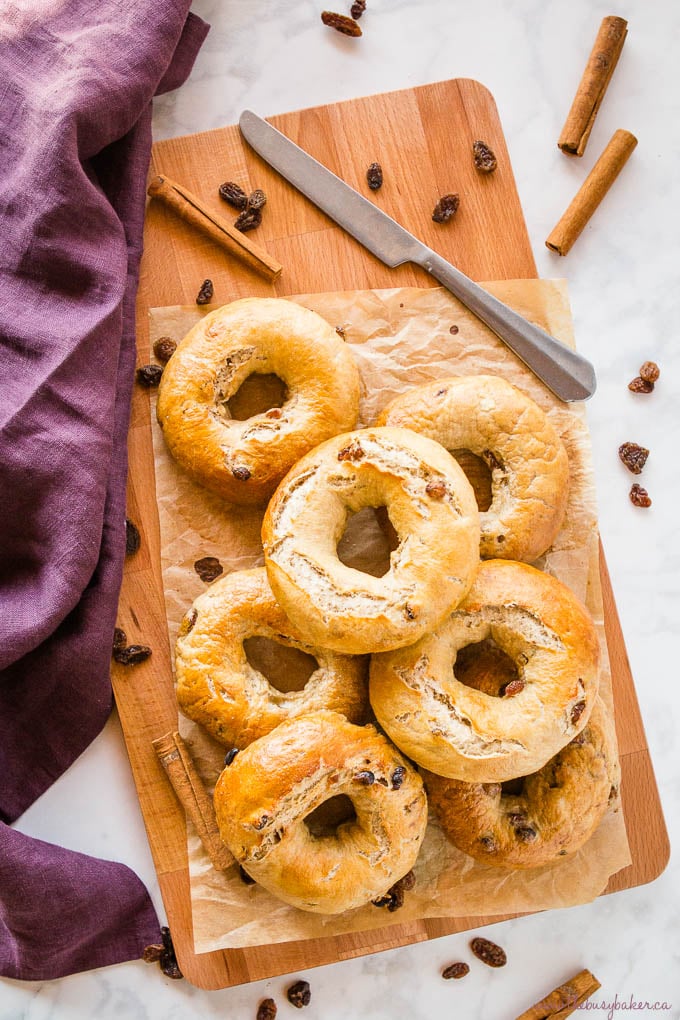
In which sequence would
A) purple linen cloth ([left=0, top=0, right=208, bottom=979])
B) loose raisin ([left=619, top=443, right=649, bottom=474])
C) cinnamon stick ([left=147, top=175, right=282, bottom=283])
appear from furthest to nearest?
loose raisin ([left=619, top=443, right=649, bottom=474]), cinnamon stick ([left=147, top=175, right=282, bottom=283]), purple linen cloth ([left=0, top=0, right=208, bottom=979])

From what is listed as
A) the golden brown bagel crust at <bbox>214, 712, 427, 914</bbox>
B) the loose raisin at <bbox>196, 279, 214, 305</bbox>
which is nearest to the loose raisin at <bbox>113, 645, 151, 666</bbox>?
the golden brown bagel crust at <bbox>214, 712, 427, 914</bbox>

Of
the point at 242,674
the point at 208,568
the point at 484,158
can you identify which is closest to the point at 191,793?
the point at 242,674

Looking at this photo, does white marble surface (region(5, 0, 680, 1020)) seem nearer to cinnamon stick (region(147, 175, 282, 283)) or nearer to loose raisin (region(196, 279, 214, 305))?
cinnamon stick (region(147, 175, 282, 283))

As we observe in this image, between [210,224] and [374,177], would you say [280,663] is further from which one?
[374,177]

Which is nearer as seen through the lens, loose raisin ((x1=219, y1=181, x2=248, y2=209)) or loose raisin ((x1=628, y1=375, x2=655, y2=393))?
loose raisin ((x1=219, y1=181, x2=248, y2=209))

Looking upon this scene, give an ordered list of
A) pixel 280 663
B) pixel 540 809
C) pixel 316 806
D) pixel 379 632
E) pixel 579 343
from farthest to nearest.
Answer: pixel 579 343 → pixel 280 663 → pixel 540 809 → pixel 316 806 → pixel 379 632

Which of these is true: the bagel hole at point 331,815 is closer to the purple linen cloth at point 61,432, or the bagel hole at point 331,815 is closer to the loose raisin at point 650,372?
the purple linen cloth at point 61,432

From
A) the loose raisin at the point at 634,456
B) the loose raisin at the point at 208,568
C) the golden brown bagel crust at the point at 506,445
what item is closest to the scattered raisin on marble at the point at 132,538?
the loose raisin at the point at 208,568
